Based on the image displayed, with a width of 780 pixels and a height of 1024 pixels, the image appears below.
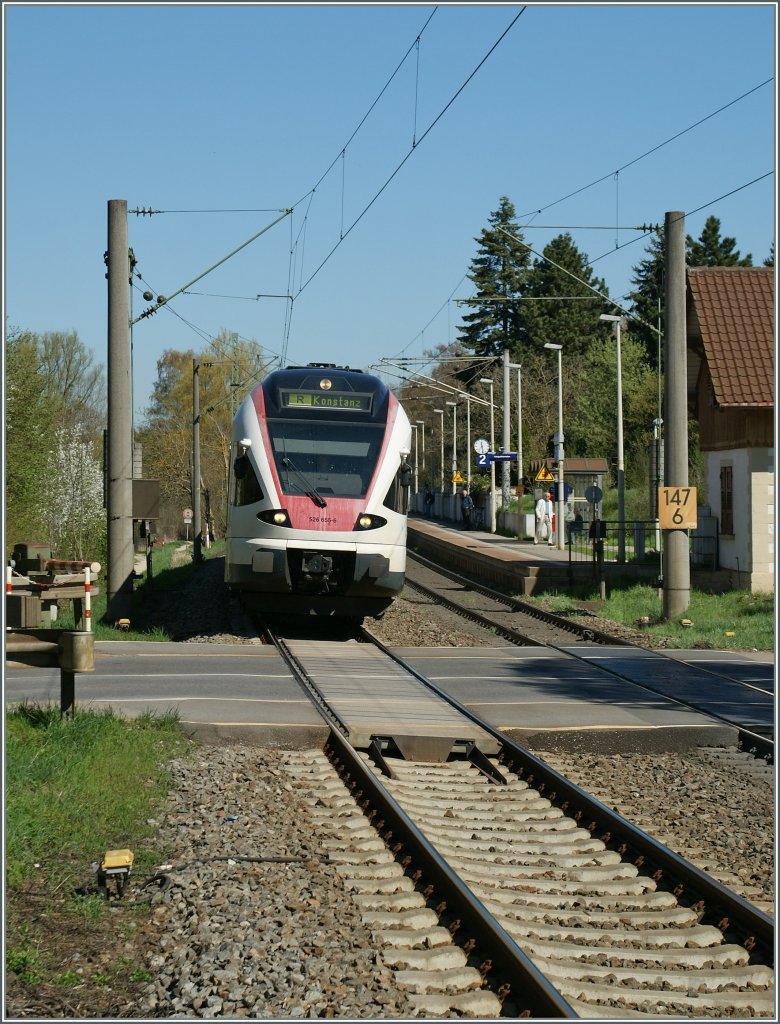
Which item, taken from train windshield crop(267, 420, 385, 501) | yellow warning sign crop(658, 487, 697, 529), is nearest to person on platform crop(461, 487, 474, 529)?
yellow warning sign crop(658, 487, 697, 529)

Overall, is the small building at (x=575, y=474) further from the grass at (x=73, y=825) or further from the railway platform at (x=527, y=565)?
the grass at (x=73, y=825)

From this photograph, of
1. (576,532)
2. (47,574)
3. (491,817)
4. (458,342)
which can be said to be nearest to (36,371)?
(576,532)

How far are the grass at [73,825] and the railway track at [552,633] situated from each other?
545cm

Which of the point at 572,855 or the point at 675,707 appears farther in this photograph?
the point at 675,707

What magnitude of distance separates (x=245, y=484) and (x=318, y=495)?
1220mm

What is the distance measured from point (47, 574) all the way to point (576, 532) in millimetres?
22787

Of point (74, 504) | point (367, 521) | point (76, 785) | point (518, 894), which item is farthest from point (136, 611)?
point (74, 504)

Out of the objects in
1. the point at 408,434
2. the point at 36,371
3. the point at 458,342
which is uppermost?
the point at 458,342

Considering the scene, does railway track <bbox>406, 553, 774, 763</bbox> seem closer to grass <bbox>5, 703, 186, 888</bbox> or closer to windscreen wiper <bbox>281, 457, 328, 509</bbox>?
windscreen wiper <bbox>281, 457, 328, 509</bbox>

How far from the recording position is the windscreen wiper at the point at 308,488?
18.5 m

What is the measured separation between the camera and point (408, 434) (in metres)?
19.6

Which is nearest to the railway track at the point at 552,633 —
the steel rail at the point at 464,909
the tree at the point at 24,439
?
the steel rail at the point at 464,909

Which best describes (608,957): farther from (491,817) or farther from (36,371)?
(36,371)

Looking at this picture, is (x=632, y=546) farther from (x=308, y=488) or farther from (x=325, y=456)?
(x=308, y=488)
